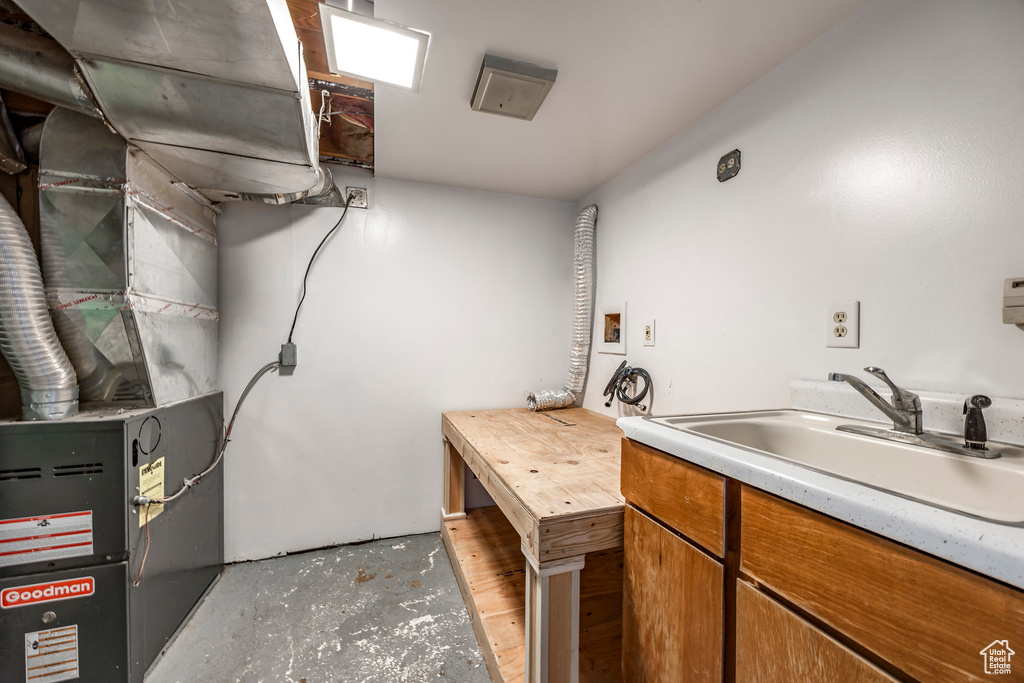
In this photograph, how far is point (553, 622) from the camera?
957 mm

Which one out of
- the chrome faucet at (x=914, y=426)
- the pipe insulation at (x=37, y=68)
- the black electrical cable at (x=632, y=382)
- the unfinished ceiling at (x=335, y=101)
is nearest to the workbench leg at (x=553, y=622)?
the chrome faucet at (x=914, y=426)

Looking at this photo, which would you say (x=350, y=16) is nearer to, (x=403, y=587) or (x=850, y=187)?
(x=850, y=187)

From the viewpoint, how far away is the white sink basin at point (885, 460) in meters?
0.64

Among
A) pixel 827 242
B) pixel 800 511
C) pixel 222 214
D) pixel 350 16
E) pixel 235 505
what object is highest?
pixel 350 16

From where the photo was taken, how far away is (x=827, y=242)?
107 centimetres

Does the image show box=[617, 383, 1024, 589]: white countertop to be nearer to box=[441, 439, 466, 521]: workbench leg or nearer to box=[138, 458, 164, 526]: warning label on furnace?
box=[441, 439, 466, 521]: workbench leg

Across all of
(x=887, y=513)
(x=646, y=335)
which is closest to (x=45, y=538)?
(x=887, y=513)

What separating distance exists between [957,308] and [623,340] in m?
1.21

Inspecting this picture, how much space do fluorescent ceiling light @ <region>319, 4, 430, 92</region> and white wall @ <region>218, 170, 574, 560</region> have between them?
870 millimetres

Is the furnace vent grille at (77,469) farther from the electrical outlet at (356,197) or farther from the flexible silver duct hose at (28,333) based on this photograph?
the electrical outlet at (356,197)

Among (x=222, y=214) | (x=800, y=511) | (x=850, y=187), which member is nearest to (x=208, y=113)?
(x=222, y=214)

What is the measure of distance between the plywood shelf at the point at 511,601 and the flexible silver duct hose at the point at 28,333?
1.57 m

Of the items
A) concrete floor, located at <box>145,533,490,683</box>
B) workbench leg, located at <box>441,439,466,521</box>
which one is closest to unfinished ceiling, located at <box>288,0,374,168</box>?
workbench leg, located at <box>441,439,466,521</box>

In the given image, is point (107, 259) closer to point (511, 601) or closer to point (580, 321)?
point (511, 601)
